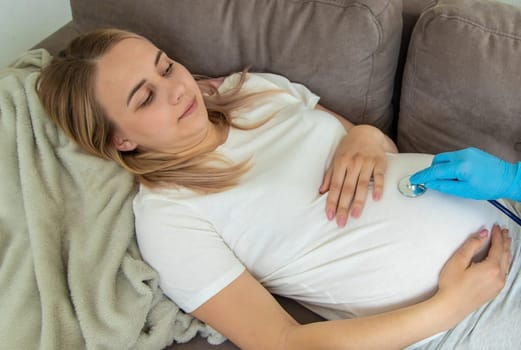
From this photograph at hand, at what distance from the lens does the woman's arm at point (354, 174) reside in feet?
Result: 3.54

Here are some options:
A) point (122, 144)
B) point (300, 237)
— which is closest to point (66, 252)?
point (122, 144)

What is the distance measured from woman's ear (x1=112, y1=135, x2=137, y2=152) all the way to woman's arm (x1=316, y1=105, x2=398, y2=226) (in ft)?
1.34

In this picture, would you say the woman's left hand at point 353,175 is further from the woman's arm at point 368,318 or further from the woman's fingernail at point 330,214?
the woman's arm at point 368,318

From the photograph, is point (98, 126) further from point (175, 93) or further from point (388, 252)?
point (388, 252)

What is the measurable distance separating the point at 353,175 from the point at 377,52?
33cm

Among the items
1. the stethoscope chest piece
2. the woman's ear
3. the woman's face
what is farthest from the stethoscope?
the woman's ear

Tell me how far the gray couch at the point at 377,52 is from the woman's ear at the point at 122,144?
0.35 m

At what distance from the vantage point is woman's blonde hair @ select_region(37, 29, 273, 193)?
1.09 meters

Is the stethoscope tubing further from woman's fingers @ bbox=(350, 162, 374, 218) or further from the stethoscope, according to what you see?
woman's fingers @ bbox=(350, 162, 374, 218)

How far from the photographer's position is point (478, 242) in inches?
40.2

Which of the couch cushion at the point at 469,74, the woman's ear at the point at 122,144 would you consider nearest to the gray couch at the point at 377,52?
the couch cushion at the point at 469,74

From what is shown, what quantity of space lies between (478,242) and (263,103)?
1.86 feet

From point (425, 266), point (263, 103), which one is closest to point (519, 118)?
point (425, 266)

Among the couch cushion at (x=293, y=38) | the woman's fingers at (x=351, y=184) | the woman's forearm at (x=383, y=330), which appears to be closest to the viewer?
the woman's forearm at (x=383, y=330)
